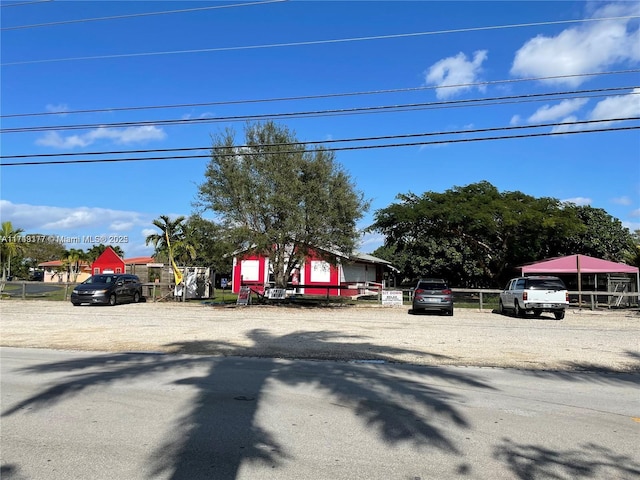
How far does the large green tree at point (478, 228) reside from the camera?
34375 millimetres

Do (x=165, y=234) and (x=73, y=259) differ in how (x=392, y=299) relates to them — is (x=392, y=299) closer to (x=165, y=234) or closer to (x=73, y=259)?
(x=165, y=234)

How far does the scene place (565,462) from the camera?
190 inches

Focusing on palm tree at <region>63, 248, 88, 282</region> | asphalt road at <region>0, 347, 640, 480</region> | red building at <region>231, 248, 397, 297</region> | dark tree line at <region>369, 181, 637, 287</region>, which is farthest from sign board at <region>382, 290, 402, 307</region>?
palm tree at <region>63, 248, 88, 282</region>

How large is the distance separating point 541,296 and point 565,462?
18633 millimetres

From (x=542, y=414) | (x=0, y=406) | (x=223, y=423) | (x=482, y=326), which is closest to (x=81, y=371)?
(x=0, y=406)

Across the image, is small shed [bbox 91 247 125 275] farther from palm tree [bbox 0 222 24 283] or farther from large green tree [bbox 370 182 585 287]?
large green tree [bbox 370 182 585 287]

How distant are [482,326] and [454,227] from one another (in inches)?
792

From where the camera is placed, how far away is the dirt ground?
37.3ft

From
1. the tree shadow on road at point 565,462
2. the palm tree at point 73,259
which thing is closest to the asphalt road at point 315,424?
the tree shadow on road at point 565,462

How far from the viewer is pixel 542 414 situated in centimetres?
649

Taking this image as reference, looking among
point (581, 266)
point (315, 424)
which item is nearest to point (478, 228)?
point (581, 266)

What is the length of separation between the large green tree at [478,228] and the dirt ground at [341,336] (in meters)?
11.7

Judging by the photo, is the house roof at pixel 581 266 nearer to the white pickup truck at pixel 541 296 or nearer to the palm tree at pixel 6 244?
the white pickup truck at pixel 541 296

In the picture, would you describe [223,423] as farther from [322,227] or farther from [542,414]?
[322,227]
